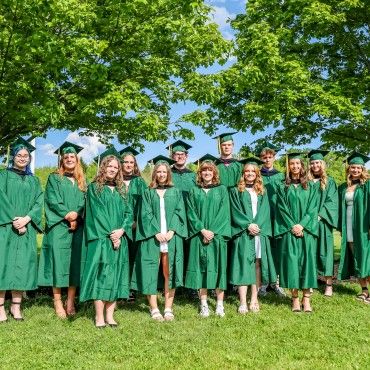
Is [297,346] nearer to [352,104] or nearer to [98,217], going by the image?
[98,217]

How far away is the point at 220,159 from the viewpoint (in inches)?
300

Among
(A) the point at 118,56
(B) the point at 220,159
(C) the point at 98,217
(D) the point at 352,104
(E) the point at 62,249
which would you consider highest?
(A) the point at 118,56

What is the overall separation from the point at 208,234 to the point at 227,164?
1464 millimetres

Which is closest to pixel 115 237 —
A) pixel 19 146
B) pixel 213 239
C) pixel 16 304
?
pixel 213 239

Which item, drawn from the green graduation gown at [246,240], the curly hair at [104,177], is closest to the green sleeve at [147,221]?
the curly hair at [104,177]

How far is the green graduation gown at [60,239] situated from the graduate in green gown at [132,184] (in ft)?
2.28

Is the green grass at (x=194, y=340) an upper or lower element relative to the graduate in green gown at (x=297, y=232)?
lower

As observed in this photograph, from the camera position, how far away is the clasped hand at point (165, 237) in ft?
20.9

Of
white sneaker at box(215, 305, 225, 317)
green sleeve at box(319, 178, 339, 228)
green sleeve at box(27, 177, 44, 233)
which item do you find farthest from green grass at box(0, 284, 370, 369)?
green sleeve at box(319, 178, 339, 228)

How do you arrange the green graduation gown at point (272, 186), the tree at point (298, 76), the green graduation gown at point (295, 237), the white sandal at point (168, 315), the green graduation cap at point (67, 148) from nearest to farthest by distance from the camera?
the white sandal at point (168, 315) < the green graduation cap at point (67, 148) < the green graduation gown at point (295, 237) < the green graduation gown at point (272, 186) < the tree at point (298, 76)

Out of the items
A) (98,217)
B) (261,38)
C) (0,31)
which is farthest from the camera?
(261,38)

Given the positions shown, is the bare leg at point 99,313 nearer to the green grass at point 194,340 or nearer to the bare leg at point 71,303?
the green grass at point 194,340

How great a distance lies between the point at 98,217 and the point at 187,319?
1.71 metres

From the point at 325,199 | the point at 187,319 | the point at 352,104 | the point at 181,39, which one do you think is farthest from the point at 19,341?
the point at 352,104
